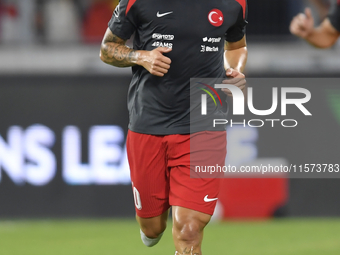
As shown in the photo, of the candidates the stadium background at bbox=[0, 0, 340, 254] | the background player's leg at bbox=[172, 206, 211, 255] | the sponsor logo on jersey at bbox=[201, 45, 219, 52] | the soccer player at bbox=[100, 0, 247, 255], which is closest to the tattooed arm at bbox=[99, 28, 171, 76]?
the soccer player at bbox=[100, 0, 247, 255]

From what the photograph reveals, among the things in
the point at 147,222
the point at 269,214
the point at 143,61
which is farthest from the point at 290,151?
the point at 143,61

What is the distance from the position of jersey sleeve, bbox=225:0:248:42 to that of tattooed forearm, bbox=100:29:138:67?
85 cm

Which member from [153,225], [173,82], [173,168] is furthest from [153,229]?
[173,82]

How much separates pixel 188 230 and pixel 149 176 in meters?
0.62

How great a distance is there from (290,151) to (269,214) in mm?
959

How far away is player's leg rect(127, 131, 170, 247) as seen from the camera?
4.95 meters

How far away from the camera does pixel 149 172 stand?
5020mm

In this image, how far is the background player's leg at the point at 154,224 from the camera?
209 inches

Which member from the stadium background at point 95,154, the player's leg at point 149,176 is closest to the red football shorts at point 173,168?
the player's leg at point 149,176

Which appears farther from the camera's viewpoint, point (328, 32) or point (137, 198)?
point (328, 32)

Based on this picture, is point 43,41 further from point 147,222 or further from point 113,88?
point 147,222

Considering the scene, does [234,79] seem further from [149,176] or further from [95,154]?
[95,154]

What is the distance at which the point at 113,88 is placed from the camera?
9.34 metres

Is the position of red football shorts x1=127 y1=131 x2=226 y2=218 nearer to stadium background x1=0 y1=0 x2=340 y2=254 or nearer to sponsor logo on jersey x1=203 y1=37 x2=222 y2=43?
sponsor logo on jersey x1=203 y1=37 x2=222 y2=43
